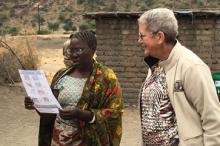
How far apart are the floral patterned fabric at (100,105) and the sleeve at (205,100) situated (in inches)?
42.5

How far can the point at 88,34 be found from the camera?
13.4 ft

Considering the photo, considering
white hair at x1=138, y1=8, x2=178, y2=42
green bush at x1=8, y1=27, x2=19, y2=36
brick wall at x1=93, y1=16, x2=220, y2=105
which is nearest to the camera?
white hair at x1=138, y1=8, x2=178, y2=42

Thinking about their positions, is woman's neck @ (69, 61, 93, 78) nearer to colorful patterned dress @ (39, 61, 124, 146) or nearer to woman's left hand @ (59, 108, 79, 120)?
colorful patterned dress @ (39, 61, 124, 146)

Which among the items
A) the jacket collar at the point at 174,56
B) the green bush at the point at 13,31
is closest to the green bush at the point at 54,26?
the green bush at the point at 13,31

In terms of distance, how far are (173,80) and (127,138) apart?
22.7ft

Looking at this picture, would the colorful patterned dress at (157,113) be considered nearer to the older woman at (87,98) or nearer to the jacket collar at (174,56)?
the jacket collar at (174,56)

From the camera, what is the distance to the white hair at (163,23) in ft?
10.2

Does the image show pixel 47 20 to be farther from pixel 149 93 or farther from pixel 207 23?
pixel 149 93

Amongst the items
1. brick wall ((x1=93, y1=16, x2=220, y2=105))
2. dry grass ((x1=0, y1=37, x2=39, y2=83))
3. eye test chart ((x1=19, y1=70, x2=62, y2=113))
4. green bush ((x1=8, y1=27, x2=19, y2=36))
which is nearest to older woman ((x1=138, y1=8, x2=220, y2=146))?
eye test chart ((x1=19, y1=70, x2=62, y2=113))

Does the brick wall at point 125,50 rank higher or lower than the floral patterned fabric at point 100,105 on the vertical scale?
lower

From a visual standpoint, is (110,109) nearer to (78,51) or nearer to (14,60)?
(78,51)

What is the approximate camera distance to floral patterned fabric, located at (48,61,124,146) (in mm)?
3980

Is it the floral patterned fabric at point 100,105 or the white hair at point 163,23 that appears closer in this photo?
the white hair at point 163,23

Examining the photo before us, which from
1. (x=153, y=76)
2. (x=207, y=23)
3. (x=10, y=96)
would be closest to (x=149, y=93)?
(x=153, y=76)
